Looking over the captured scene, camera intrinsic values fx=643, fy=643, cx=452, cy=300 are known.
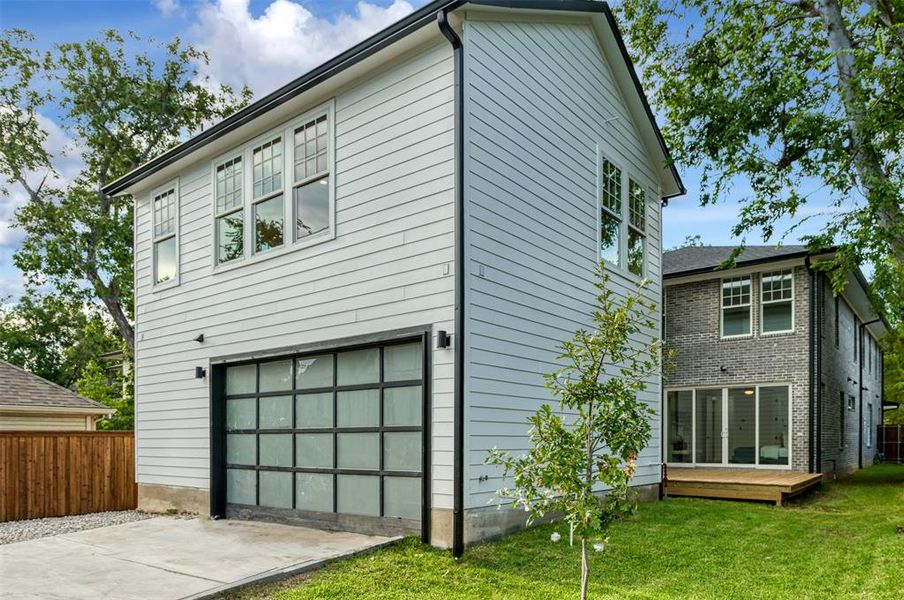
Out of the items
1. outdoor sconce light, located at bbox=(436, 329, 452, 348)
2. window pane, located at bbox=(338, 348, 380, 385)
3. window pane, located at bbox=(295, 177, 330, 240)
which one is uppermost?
window pane, located at bbox=(295, 177, 330, 240)

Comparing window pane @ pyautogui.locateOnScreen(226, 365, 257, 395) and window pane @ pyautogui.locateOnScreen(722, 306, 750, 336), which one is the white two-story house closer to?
window pane @ pyautogui.locateOnScreen(226, 365, 257, 395)

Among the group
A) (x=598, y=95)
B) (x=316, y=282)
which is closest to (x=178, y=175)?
(x=316, y=282)

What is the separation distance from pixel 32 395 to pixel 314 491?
Answer: 1233cm

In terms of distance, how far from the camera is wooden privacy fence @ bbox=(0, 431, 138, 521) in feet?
35.4

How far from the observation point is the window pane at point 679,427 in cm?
1552

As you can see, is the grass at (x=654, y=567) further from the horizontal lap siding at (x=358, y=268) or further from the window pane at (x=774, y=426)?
the window pane at (x=774, y=426)

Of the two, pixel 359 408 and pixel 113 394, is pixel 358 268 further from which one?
pixel 113 394

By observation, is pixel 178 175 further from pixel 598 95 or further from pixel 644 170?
pixel 644 170

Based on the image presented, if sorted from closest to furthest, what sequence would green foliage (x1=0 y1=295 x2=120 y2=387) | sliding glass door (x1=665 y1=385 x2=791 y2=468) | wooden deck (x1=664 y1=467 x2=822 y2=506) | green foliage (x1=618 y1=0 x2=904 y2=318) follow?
1. green foliage (x1=618 y1=0 x2=904 y2=318)
2. wooden deck (x1=664 y1=467 x2=822 y2=506)
3. sliding glass door (x1=665 y1=385 x2=791 y2=468)
4. green foliage (x1=0 y1=295 x2=120 y2=387)

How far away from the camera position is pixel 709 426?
50.0 feet

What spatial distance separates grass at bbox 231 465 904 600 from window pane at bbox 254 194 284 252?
176 inches

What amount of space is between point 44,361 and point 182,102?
16.8 metres

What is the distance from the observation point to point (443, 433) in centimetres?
648

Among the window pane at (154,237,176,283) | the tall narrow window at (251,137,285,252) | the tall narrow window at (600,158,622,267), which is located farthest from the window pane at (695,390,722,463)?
the window pane at (154,237,176,283)
